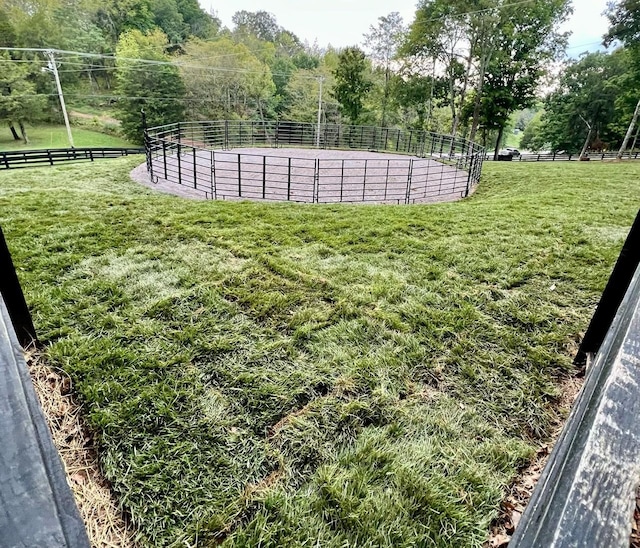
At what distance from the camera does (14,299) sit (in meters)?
1.91

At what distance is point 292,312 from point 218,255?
1218mm

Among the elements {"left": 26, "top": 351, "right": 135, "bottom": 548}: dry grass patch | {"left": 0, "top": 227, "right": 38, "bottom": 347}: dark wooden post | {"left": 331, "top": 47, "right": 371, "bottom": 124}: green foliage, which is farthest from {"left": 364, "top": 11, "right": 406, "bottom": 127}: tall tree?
{"left": 26, "top": 351, "right": 135, "bottom": 548}: dry grass patch

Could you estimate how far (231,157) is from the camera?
43.5 feet

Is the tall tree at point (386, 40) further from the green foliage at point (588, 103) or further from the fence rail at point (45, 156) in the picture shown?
the fence rail at point (45, 156)

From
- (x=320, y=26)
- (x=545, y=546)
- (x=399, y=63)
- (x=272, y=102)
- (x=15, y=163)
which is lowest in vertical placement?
(x=15, y=163)

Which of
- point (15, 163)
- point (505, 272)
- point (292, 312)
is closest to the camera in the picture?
point (292, 312)

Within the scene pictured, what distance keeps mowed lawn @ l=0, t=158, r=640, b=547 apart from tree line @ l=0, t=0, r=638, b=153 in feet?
62.5

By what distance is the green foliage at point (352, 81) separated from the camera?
23.9 m

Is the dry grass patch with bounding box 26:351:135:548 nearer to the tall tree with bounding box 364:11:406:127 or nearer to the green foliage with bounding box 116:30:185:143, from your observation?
the tall tree with bounding box 364:11:406:127

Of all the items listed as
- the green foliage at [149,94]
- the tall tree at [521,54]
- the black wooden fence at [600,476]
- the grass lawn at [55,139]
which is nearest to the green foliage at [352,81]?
the tall tree at [521,54]

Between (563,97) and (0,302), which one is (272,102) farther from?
(0,302)

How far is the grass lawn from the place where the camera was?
28.6m

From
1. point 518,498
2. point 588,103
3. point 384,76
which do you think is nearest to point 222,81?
point 384,76

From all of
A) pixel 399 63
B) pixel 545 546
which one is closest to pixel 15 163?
pixel 545 546
